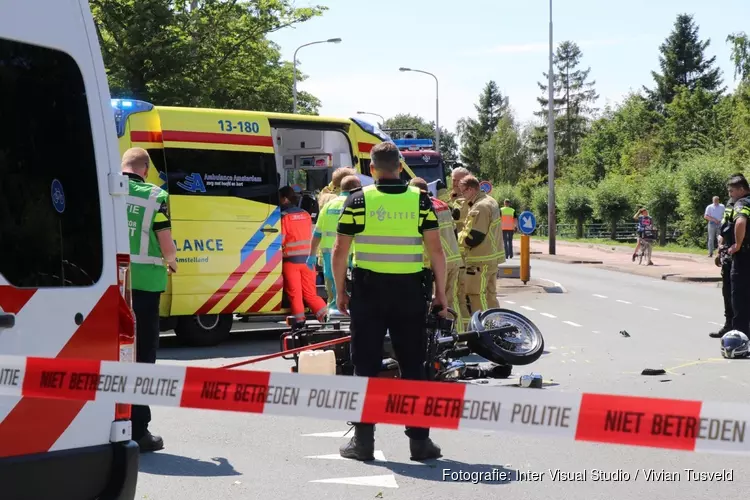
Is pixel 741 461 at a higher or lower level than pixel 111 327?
lower

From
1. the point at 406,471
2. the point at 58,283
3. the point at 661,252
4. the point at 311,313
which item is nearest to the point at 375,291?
the point at 406,471

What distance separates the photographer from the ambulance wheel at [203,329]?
1188 cm

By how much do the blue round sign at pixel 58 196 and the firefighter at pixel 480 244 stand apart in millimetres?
Answer: 7264

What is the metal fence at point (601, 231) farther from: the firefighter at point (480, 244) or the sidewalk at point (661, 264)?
the firefighter at point (480, 244)

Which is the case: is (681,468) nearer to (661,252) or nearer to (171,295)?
(171,295)

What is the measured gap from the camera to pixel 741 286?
36.6 feet

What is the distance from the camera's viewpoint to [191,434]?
7.08 m

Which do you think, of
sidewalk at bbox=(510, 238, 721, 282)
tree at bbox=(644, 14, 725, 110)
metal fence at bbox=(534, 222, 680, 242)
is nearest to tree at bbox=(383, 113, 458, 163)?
tree at bbox=(644, 14, 725, 110)

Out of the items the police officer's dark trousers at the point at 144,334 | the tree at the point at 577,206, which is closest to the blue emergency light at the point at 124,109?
the police officer's dark trousers at the point at 144,334

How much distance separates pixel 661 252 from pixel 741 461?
104ft

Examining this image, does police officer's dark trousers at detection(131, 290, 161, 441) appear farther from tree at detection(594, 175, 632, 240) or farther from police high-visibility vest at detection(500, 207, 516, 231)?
tree at detection(594, 175, 632, 240)

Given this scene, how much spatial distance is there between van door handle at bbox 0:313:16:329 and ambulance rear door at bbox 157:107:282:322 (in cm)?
756

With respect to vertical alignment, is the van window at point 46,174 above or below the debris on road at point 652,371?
above

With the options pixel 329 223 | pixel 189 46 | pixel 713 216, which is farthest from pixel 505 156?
pixel 329 223
